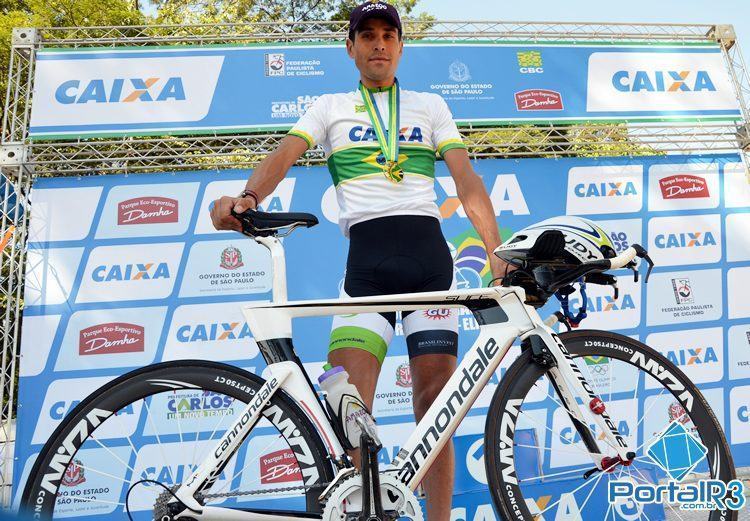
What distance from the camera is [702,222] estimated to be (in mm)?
4309

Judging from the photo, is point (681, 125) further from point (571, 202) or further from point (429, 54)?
point (429, 54)

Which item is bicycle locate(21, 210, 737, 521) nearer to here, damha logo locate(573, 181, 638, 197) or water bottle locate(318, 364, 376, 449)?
water bottle locate(318, 364, 376, 449)

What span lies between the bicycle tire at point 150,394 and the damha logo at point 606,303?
9.75 ft

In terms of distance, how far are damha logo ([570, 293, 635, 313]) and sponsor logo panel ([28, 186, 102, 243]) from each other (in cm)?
323

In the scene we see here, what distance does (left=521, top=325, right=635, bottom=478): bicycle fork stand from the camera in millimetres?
1614

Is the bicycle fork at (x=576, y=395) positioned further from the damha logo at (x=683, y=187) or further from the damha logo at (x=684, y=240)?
the damha logo at (x=683, y=187)

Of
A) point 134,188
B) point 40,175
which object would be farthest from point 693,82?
point 40,175

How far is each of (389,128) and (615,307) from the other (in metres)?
2.74

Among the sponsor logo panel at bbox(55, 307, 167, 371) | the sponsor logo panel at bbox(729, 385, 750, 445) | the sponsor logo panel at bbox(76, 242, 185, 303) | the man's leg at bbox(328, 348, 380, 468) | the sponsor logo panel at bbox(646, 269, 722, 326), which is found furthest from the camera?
the sponsor logo panel at bbox(646, 269, 722, 326)

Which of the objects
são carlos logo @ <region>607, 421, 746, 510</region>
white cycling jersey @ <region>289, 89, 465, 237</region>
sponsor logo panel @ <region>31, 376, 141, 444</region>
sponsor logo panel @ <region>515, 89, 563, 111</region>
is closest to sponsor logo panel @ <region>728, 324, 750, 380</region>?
sponsor logo panel @ <region>515, 89, 563, 111</region>

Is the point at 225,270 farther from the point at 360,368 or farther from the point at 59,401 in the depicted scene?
the point at 360,368

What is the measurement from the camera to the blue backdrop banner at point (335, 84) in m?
3.87

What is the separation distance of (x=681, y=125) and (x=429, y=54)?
6.13ft

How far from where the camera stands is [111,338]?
3.73 meters
